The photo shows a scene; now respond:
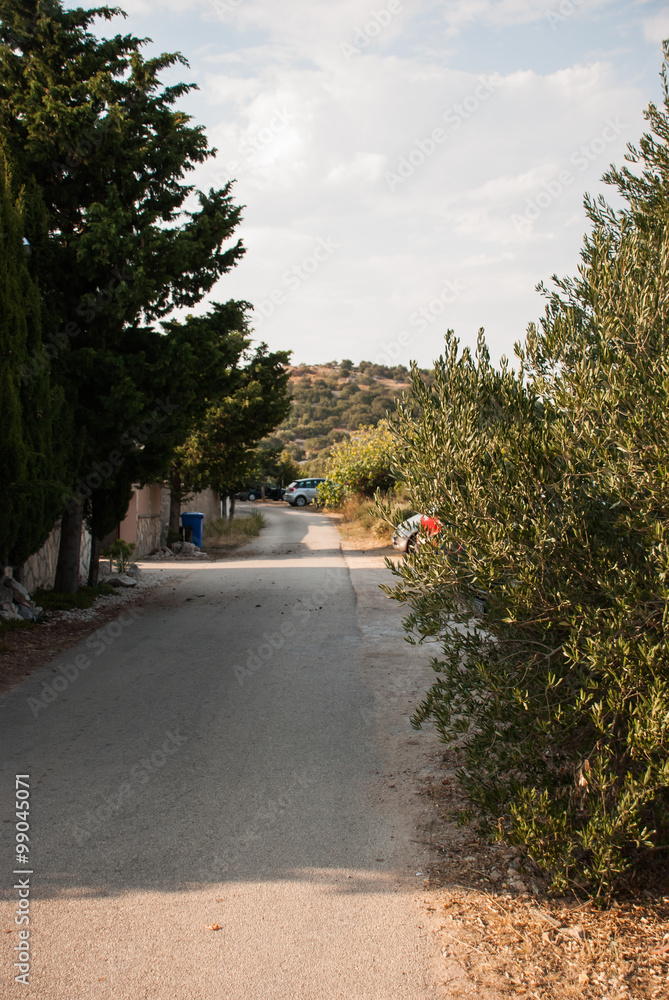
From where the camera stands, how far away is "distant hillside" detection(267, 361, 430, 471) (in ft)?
260

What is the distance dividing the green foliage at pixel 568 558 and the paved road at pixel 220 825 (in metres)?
0.81

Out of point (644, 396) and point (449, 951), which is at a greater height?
point (644, 396)

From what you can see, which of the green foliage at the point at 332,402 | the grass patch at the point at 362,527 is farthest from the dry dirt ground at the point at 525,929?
the green foliage at the point at 332,402

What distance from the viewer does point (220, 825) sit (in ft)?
13.5

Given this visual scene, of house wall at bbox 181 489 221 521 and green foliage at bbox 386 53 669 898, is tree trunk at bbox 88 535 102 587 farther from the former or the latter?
house wall at bbox 181 489 221 521

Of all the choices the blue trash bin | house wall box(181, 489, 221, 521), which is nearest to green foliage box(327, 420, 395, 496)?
house wall box(181, 489, 221, 521)

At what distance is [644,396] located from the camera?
9.77 ft

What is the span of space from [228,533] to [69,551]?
1333 centimetres

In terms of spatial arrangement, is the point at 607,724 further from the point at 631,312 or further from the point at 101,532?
the point at 101,532

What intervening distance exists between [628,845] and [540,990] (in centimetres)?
92

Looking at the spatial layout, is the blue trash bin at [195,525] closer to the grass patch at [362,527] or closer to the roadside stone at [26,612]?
the grass patch at [362,527]

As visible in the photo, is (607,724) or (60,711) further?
(60,711)

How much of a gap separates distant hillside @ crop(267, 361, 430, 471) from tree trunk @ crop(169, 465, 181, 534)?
42.9 m

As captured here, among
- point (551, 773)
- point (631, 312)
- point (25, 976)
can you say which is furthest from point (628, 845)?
point (25, 976)
